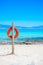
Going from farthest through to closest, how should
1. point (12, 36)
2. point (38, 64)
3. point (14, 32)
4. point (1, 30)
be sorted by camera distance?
point (1, 30) → point (14, 32) → point (12, 36) → point (38, 64)

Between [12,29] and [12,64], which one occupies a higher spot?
[12,29]

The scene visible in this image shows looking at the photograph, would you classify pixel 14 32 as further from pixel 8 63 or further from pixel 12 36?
pixel 8 63

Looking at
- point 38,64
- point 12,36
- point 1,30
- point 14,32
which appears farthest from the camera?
point 1,30

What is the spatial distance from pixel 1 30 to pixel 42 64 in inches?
1516

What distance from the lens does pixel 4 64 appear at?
7.55m

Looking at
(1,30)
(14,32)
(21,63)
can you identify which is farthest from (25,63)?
(1,30)

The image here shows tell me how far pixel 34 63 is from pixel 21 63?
47cm

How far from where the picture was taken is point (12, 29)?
1008 cm

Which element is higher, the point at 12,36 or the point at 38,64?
the point at 12,36

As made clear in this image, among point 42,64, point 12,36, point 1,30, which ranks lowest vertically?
point 42,64

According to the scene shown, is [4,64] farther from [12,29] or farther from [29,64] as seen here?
[12,29]

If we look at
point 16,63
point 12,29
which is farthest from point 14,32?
point 16,63

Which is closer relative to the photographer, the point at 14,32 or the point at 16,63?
the point at 16,63

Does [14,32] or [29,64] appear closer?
[29,64]
